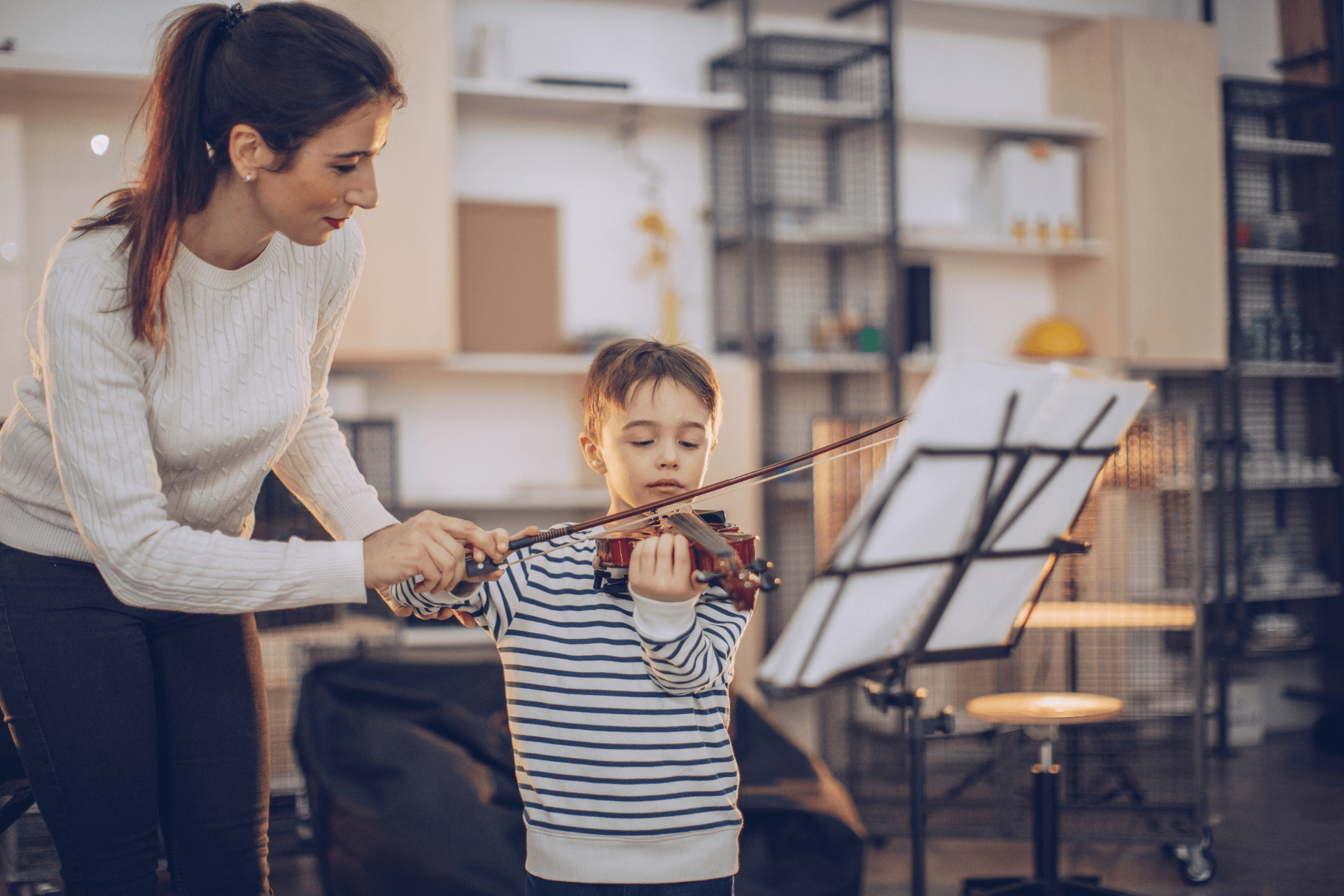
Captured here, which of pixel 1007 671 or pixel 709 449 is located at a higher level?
pixel 709 449

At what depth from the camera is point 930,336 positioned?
3.48 meters

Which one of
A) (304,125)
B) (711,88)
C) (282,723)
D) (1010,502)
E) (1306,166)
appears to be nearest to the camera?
(304,125)

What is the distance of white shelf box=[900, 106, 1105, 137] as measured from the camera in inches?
135

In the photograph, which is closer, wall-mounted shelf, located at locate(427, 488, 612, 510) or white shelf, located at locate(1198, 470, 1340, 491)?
wall-mounted shelf, located at locate(427, 488, 612, 510)

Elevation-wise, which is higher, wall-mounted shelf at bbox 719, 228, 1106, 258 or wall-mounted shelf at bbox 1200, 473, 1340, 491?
wall-mounted shelf at bbox 719, 228, 1106, 258

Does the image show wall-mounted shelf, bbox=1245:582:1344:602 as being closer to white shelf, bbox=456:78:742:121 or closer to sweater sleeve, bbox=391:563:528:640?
white shelf, bbox=456:78:742:121

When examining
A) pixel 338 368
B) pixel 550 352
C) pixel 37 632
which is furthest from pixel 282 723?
pixel 37 632

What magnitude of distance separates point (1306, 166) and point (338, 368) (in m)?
3.28

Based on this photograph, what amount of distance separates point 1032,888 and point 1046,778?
0.19 metres

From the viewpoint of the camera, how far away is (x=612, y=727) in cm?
113

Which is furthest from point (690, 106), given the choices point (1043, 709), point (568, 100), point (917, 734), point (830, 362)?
point (917, 734)

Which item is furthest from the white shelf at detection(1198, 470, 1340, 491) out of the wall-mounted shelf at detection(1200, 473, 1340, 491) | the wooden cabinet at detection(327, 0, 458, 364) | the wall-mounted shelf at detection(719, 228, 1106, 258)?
the wooden cabinet at detection(327, 0, 458, 364)

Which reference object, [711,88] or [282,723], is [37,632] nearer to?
[282,723]

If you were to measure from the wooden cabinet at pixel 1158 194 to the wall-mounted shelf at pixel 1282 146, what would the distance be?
0.11 metres
